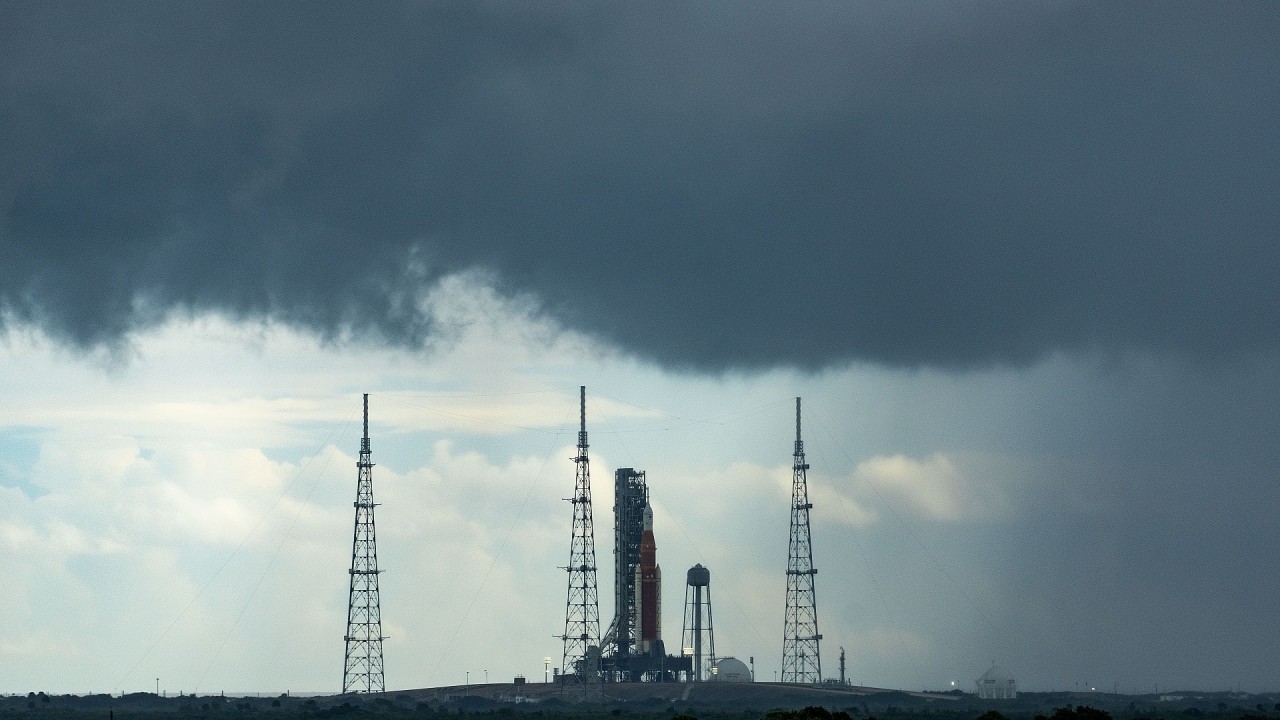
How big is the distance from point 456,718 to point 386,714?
1422cm

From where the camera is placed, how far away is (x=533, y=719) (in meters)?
182

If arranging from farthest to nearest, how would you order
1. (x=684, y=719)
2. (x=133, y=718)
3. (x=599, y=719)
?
(x=133, y=718) < (x=599, y=719) < (x=684, y=719)

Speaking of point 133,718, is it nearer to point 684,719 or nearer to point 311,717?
point 311,717

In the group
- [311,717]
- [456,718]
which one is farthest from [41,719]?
[456,718]

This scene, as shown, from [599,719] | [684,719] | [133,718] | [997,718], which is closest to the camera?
[684,719]

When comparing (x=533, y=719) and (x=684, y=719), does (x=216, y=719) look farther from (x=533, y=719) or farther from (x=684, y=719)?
(x=684, y=719)

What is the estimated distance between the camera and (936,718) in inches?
7195

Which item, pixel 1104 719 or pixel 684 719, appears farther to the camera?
pixel 1104 719

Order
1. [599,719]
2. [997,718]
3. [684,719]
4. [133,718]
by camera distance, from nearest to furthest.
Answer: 1. [684,719]
2. [997,718]
3. [599,719]
4. [133,718]

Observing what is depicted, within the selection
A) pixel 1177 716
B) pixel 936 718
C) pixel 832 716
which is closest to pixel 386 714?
pixel 936 718

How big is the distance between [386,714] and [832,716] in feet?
312

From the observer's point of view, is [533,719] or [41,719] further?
[41,719]

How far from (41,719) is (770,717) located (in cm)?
11548

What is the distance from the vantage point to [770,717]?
111m
